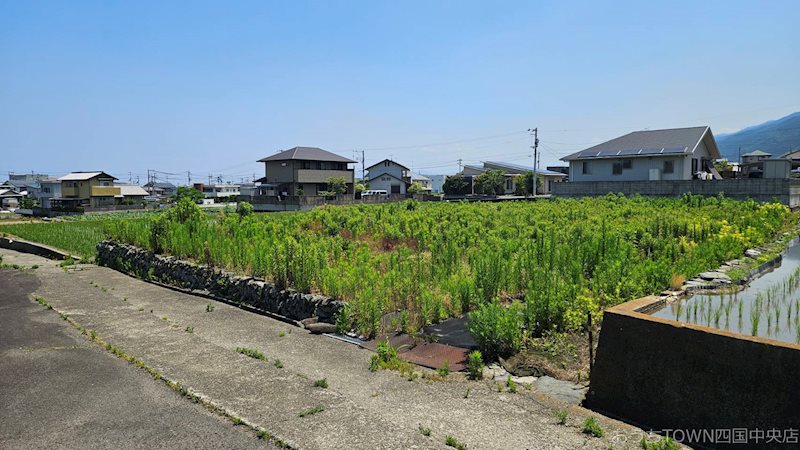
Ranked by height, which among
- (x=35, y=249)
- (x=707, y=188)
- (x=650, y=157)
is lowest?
(x=35, y=249)

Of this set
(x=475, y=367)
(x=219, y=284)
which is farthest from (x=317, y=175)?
(x=475, y=367)

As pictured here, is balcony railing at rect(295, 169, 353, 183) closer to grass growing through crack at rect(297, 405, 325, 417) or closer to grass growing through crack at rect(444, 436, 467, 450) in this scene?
grass growing through crack at rect(297, 405, 325, 417)

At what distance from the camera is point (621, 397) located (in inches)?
163

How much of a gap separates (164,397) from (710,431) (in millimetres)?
4688

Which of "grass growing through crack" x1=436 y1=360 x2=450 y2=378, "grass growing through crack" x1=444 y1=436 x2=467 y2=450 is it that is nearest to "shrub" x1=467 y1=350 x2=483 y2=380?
"grass growing through crack" x1=436 y1=360 x2=450 y2=378

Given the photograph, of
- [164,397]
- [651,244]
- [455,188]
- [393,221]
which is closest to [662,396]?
[164,397]

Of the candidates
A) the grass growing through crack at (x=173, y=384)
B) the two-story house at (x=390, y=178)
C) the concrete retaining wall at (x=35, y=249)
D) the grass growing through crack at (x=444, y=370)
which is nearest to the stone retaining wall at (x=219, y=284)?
the grass growing through crack at (x=444, y=370)

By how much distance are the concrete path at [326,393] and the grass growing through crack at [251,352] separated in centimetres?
7

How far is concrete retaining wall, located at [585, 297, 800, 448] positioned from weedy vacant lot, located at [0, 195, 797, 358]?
1424 millimetres

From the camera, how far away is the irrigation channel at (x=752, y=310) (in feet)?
16.5

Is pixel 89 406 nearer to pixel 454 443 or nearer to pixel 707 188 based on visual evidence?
pixel 454 443

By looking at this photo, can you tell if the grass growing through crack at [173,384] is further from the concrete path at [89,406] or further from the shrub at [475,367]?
the shrub at [475,367]

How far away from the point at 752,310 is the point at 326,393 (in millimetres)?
5051

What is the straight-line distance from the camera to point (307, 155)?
51.6 metres
